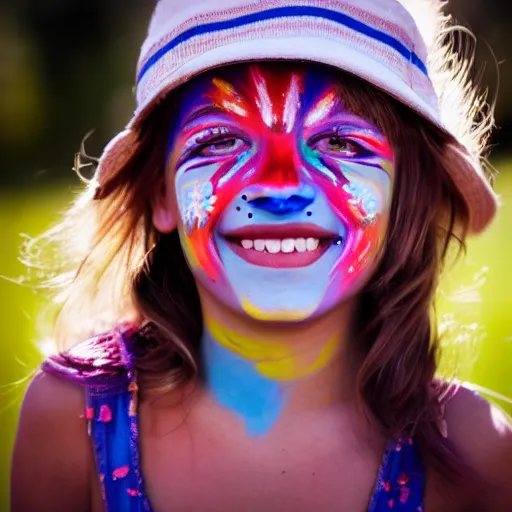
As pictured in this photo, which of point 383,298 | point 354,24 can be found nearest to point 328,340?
point 383,298

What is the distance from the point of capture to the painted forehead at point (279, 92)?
6.41 feet

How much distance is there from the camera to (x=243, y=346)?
2.13 meters

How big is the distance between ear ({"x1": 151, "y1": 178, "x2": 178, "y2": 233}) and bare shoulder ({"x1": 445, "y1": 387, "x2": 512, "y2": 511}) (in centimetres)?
79

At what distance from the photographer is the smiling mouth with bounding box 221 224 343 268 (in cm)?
197

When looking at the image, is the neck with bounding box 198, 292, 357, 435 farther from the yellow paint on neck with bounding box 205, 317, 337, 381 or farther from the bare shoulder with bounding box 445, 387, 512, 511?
the bare shoulder with bounding box 445, 387, 512, 511

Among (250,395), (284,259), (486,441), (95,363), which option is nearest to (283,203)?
(284,259)

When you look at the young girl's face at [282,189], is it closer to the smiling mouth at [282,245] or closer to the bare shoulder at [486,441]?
the smiling mouth at [282,245]

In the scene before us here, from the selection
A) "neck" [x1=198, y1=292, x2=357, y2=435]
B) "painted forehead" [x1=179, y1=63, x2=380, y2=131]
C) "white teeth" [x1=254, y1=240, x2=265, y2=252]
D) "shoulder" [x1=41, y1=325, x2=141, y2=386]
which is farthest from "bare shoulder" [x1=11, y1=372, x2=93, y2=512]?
"painted forehead" [x1=179, y1=63, x2=380, y2=131]

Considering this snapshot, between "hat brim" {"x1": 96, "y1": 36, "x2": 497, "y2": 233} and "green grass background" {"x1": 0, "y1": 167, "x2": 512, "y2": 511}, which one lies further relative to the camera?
"green grass background" {"x1": 0, "y1": 167, "x2": 512, "y2": 511}

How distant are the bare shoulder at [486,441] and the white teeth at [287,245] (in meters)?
0.54

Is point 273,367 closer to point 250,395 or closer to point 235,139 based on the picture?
point 250,395

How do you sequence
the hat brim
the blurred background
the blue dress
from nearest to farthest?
the hat brim → the blue dress → the blurred background

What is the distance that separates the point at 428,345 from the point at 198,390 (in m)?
0.57

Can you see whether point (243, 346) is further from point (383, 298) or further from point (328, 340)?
point (383, 298)
